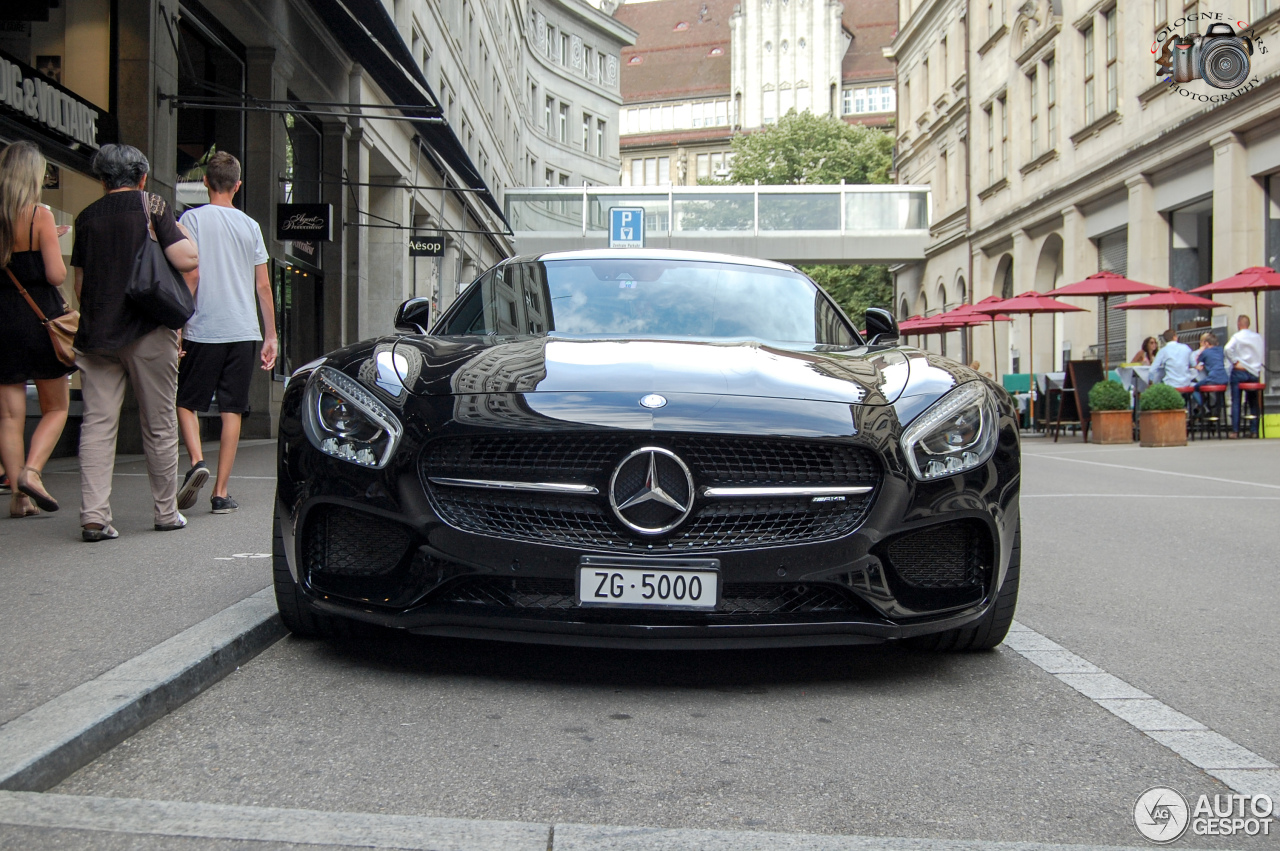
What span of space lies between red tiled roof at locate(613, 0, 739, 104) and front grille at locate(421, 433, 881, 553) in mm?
101682

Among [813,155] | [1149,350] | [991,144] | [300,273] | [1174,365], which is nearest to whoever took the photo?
[300,273]

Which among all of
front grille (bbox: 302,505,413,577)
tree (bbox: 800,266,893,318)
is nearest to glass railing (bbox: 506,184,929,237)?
tree (bbox: 800,266,893,318)

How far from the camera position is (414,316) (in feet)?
16.5

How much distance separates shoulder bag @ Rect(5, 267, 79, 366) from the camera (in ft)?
21.4

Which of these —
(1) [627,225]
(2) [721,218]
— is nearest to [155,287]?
(1) [627,225]

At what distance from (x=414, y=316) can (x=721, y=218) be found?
126ft

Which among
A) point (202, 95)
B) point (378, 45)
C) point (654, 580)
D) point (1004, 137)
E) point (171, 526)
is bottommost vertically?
point (171, 526)

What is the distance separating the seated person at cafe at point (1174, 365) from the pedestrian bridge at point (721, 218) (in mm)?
23451

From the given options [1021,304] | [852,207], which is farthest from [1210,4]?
[852,207]

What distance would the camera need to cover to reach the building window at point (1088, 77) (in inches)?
1139

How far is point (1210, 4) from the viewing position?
22.1 m

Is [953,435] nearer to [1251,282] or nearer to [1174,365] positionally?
[1251,282]

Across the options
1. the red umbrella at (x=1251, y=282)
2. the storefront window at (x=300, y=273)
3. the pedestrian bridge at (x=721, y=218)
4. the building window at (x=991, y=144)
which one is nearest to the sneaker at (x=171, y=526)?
the storefront window at (x=300, y=273)

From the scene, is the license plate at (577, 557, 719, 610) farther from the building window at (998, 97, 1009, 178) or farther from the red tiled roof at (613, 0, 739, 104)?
the red tiled roof at (613, 0, 739, 104)
